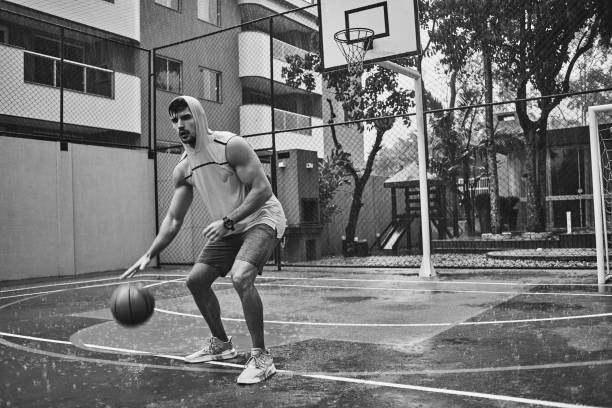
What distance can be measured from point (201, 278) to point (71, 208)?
757 centimetres

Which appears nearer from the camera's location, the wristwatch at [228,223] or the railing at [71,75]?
the wristwatch at [228,223]

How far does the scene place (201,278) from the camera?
361cm

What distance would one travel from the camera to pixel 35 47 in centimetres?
1405

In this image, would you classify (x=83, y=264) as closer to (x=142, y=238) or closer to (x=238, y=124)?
(x=142, y=238)

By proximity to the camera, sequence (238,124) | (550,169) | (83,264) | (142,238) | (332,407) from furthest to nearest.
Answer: (238,124)
(550,169)
(142,238)
(83,264)
(332,407)

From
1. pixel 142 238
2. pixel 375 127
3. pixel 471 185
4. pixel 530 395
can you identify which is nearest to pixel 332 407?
pixel 530 395

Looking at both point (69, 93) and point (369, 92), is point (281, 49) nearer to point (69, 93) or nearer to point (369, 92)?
point (369, 92)

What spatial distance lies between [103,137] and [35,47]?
254cm

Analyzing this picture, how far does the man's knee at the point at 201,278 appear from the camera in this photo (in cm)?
361

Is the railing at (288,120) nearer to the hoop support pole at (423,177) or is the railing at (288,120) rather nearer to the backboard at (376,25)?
the backboard at (376,25)

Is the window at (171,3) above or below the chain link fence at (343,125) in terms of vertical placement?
above

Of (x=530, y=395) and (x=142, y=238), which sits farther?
(x=142, y=238)

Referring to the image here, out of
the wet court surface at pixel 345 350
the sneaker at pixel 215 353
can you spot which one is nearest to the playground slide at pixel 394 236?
the wet court surface at pixel 345 350

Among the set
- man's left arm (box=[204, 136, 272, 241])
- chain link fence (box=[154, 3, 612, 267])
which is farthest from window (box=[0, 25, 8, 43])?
man's left arm (box=[204, 136, 272, 241])
